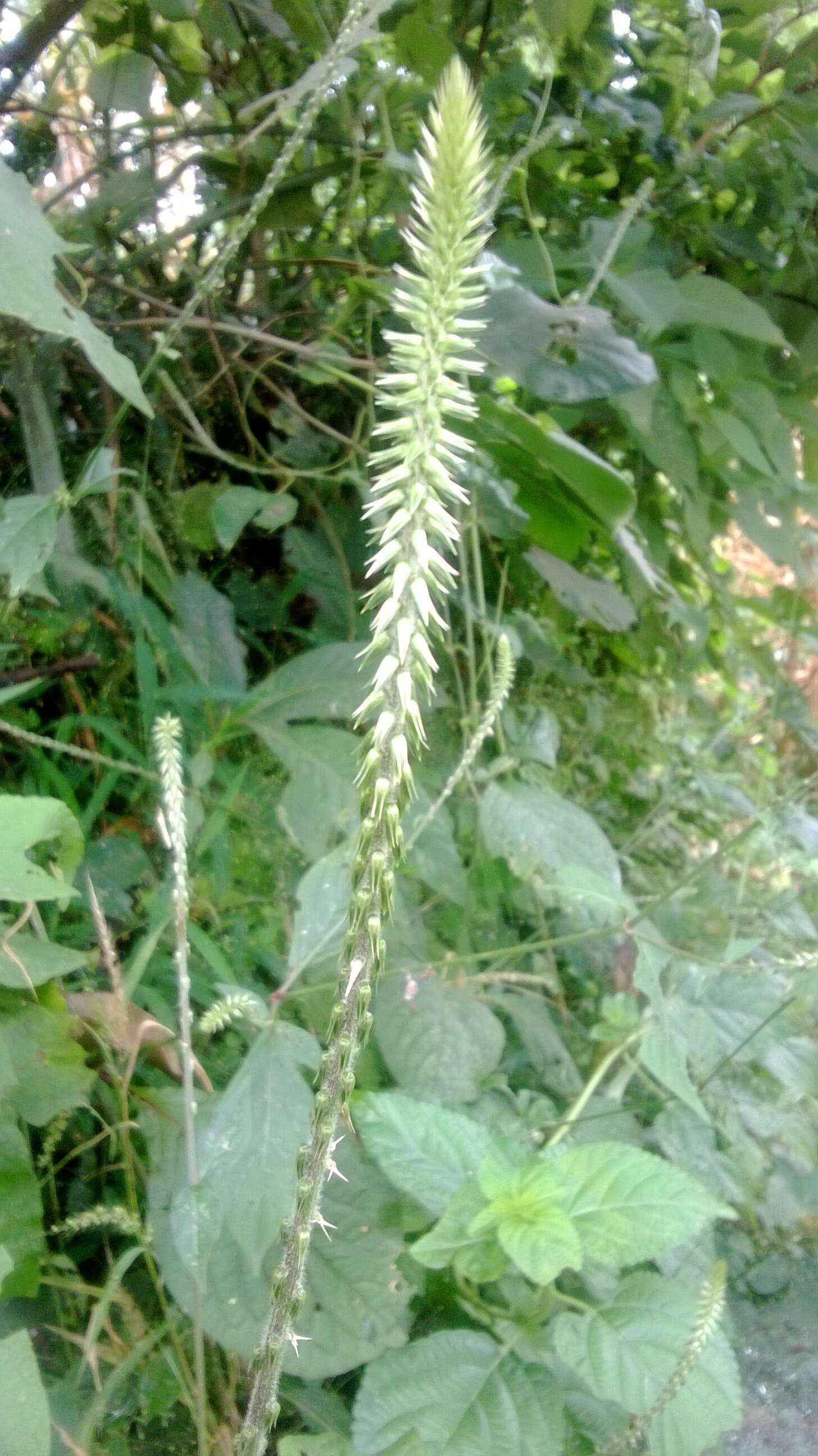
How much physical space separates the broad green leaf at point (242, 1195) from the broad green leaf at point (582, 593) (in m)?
0.67

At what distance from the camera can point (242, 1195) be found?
2.17 feet

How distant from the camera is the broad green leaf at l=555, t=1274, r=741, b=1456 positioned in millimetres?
682

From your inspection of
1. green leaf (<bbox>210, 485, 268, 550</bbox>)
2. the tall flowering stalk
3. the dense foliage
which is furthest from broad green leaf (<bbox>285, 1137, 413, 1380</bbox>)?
green leaf (<bbox>210, 485, 268, 550</bbox>)

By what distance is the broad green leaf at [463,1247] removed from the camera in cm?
71

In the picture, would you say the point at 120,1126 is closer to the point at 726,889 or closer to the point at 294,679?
the point at 294,679

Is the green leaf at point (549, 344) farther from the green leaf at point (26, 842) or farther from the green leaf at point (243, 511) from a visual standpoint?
the green leaf at point (26, 842)

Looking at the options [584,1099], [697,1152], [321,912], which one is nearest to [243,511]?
[321,912]

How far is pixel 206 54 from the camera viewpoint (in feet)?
4.07

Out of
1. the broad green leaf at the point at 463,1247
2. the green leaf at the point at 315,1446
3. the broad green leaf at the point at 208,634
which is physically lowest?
the green leaf at the point at 315,1446

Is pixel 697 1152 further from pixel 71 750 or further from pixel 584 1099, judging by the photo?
pixel 71 750

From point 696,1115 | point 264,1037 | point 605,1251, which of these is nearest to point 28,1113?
point 264,1037

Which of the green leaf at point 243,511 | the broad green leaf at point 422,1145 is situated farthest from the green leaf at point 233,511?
the broad green leaf at point 422,1145

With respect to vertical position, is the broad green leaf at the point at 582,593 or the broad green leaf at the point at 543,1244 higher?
the broad green leaf at the point at 582,593

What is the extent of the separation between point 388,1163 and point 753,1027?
1.41 ft
